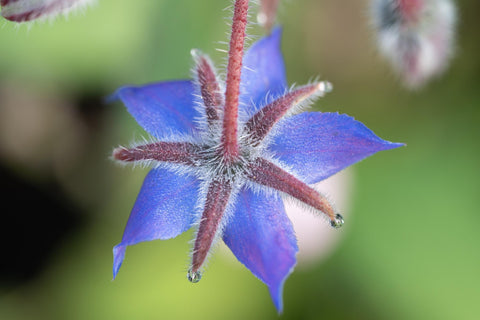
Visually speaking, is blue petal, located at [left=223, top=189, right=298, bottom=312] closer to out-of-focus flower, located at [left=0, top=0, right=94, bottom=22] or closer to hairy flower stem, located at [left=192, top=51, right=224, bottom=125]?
hairy flower stem, located at [left=192, top=51, right=224, bottom=125]

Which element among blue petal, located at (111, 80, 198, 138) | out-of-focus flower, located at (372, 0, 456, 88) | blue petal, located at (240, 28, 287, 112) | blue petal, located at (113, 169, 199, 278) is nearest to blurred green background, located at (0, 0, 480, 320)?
out-of-focus flower, located at (372, 0, 456, 88)

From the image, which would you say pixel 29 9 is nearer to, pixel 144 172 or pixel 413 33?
pixel 413 33

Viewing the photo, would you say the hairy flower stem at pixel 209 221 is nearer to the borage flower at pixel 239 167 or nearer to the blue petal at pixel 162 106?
the borage flower at pixel 239 167

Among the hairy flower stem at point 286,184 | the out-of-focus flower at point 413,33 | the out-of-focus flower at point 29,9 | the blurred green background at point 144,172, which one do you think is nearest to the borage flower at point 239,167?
the hairy flower stem at point 286,184

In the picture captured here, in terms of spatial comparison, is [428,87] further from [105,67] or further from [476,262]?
[105,67]

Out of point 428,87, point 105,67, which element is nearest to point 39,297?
point 105,67

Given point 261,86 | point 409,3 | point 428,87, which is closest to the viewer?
point 261,86
